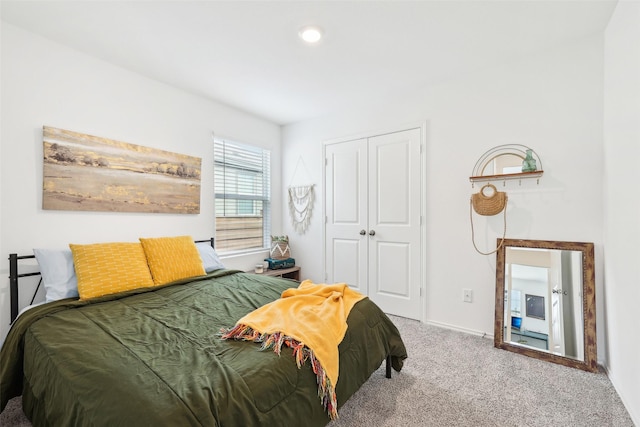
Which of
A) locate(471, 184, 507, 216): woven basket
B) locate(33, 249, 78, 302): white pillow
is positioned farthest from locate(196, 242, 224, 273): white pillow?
locate(471, 184, 507, 216): woven basket

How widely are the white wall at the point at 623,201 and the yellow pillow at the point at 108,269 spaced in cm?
318

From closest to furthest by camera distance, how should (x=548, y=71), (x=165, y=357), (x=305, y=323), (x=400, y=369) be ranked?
(x=165, y=357) → (x=305, y=323) → (x=400, y=369) → (x=548, y=71)

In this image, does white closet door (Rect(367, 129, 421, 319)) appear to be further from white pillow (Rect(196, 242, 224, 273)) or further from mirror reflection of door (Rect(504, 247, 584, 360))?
white pillow (Rect(196, 242, 224, 273))

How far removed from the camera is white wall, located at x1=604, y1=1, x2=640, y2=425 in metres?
1.61

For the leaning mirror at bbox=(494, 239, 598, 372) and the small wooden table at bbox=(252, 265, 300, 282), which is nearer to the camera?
the leaning mirror at bbox=(494, 239, 598, 372)

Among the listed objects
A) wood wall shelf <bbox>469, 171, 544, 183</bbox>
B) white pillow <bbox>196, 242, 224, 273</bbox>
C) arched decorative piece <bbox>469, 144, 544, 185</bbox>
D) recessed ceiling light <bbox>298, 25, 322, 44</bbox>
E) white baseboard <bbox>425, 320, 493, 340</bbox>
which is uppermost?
recessed ceiling light <bbox>298, 25, 322, 44</bbox>

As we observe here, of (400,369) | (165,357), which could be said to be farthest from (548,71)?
(165,357)

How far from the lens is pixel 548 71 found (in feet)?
7.99

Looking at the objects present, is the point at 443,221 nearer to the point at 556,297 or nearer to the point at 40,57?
the point at 556,297

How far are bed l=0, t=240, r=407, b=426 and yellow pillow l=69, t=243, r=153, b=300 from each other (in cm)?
8

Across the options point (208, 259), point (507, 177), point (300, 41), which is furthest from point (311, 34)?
point (208, 259)

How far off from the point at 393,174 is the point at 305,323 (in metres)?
2.28

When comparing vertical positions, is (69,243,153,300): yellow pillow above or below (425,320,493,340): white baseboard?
above

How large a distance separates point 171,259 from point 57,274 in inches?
28.3
